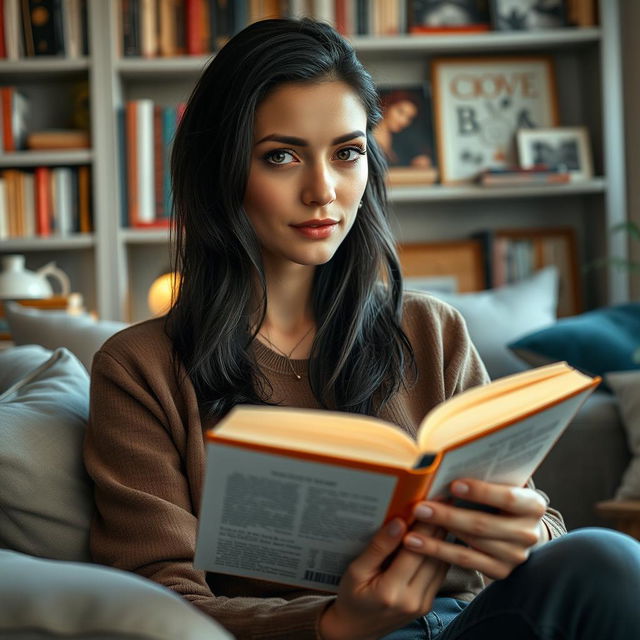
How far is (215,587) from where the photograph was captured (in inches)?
49.0

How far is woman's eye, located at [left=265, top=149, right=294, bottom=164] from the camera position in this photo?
1296 millimetres

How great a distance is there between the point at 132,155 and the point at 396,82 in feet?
3.12

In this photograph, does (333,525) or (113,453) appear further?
(113,453)

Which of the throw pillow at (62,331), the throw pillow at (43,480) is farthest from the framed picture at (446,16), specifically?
the throw pillow at (43,480)

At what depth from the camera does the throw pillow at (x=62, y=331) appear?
1906 mm

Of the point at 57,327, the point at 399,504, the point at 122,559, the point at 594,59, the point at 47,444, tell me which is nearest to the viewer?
the point at 399,504

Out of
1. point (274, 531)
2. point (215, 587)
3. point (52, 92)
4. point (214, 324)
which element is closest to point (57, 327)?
point (214, 324)

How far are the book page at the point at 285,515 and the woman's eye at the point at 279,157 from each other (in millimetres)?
578

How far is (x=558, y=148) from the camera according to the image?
10.8 ft

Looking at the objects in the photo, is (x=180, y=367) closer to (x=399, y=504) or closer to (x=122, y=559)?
(x=122, y=559)

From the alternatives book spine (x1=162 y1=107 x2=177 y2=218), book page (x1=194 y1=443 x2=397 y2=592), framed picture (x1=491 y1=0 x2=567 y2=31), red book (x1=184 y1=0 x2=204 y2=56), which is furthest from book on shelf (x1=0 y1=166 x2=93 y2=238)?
book page (x1=194 y1=443 x2=397 y2=592)

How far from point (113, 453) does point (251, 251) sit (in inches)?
13.6

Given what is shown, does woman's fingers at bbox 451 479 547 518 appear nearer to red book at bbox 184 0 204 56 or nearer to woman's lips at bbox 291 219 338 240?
woman's lips at bbox 291 219 338 240

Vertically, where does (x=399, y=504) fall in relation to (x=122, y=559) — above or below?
above
